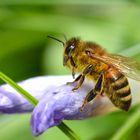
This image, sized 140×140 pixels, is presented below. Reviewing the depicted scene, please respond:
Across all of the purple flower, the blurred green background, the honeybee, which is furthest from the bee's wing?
the blurred green background

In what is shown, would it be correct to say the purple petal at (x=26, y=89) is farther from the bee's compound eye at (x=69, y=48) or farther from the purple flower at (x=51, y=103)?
the bee's compound eye at (x=69, y=48)

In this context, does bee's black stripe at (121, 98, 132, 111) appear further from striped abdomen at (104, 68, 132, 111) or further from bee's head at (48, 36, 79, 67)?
bee's head at (48, 36, 79, 67)

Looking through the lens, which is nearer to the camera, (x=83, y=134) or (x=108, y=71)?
(x=108, y=71)

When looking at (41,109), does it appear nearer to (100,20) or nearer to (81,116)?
(81,116)

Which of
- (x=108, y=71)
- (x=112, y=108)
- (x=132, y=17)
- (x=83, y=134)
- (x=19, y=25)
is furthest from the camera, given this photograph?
(x=19, y=25)

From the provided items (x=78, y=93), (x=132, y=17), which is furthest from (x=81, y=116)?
(x=132, y=17)

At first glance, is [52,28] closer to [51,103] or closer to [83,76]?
[83,76]

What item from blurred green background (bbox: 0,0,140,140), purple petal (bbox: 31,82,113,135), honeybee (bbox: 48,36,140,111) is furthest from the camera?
blurred green background (bbox: 0,0,140,140)
